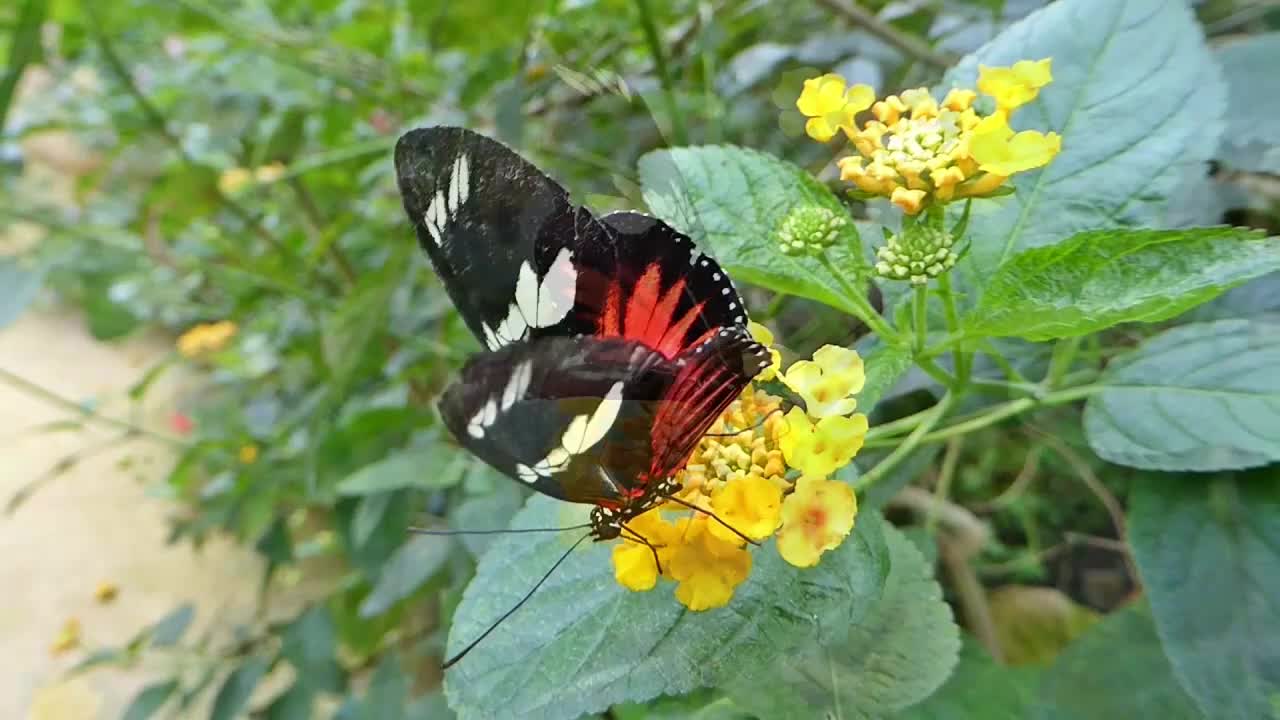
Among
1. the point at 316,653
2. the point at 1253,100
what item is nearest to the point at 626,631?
the point at 1253,100

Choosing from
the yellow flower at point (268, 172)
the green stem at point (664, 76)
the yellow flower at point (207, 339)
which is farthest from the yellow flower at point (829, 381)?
the yellow flower at point (207, 339)

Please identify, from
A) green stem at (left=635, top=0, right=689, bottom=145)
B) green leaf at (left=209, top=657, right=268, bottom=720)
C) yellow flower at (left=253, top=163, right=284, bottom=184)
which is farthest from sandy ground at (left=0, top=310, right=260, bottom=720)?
green stem at (left=635, top=0, right=689, bottom=145)

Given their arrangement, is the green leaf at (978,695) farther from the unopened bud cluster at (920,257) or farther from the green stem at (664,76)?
the green stem at (664,76)

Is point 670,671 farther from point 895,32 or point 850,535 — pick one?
point 895,32

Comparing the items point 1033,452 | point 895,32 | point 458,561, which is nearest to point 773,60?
point 895,32

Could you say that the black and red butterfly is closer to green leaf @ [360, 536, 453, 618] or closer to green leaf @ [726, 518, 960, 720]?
green leaf @ [726, 518, 960, 720]

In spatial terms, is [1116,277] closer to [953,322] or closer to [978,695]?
[953,322]
